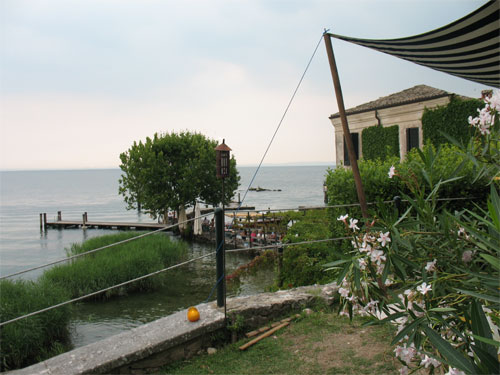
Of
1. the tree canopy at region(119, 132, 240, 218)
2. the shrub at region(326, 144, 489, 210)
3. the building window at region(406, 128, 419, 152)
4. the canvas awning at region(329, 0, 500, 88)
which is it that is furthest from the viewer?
the tree canopy at region(119, 132, 240, 218)

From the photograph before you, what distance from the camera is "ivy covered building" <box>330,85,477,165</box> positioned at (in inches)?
632

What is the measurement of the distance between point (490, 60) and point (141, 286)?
1314cm

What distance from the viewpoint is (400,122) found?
18.0 metres

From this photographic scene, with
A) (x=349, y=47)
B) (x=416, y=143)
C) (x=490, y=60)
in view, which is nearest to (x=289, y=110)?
(x=349, y=47)

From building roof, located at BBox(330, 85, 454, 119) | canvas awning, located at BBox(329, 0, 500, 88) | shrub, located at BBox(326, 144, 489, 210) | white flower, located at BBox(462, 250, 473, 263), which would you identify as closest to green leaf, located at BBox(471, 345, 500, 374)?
white flower, located at BBox(462, 250, 473, 263)

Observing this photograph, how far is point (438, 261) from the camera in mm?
2066

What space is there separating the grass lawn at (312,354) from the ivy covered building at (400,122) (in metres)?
13.7

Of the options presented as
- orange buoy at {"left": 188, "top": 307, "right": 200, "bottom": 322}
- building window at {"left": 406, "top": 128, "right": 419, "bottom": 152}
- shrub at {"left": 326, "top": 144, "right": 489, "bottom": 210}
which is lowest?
orange buoy at {"left": 188, "top": 307, "right": 200, "bottom": 322}

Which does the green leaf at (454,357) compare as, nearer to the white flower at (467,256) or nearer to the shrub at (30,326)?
the white flower at (467,256)

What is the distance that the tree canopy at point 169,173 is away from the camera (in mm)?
28219

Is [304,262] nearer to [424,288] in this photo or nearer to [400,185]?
[400,185]

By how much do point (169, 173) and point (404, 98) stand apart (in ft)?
58.2

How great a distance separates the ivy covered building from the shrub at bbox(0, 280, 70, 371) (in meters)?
12.5

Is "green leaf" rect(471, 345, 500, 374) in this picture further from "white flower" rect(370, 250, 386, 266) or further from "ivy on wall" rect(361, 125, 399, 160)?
"ivy on wall" rect(361, 125, 399, 160)
